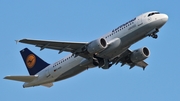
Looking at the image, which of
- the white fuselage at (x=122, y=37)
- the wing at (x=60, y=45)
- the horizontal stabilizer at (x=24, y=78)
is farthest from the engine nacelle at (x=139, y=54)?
the horizontal stabilizer at (x=24, y=78)

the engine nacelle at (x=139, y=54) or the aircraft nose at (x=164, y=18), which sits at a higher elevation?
the aircraft nose at (x=164, y=18)

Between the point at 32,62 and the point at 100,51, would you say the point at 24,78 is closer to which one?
the point at 32,62

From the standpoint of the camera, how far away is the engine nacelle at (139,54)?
54562 millimetres

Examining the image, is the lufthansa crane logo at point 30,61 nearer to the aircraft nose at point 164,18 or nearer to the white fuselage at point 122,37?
the white fuselage at point 122,37

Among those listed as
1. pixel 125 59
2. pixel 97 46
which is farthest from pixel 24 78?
pixel 125 59

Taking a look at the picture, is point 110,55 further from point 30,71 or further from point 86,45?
point 30,71

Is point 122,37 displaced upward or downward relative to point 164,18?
downward

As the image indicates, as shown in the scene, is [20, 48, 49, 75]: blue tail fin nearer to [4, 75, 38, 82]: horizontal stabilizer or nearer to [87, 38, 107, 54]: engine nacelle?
[4, 75, 38, 82]: horizontal stabilizer

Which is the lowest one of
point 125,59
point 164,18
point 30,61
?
point 125,59

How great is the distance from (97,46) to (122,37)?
253cm

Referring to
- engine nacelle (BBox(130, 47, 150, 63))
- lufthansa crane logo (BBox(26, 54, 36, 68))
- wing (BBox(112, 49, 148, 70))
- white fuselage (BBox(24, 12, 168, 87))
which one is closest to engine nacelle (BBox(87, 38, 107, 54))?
white fuselage (BBox(24, 12, 168, 87))

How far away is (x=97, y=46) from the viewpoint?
49.4 m

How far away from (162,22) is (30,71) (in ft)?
58.1

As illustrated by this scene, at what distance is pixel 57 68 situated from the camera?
179 ft
